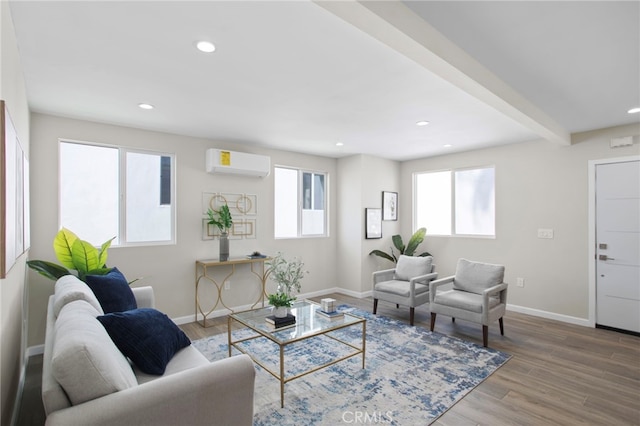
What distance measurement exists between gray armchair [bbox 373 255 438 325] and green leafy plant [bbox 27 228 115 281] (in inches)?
128

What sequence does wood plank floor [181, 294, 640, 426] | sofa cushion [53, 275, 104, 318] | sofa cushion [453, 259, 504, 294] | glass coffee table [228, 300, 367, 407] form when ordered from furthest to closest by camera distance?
sofa cushion [453, 259, 504, 294] < glass coffee table [228, 300, 367, 407] < wood plank floor [181, 294, 640, 426] < sofa cushion [53, 275, 104, 318]

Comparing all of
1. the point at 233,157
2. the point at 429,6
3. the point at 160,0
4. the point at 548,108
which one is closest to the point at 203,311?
the point at 233,157

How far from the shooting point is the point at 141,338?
73.8 inches

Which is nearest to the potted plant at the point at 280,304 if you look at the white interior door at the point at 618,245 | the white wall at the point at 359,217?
the white wall at the point at 359,217

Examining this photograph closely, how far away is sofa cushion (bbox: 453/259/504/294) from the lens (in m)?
3.70

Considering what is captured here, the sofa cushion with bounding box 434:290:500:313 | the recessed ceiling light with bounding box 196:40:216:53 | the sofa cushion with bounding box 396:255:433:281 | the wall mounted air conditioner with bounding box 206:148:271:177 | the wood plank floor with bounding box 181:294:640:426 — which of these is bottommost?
the wood plank floor with bounding box 181:294:640:426

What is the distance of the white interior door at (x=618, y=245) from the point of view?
3717 mm

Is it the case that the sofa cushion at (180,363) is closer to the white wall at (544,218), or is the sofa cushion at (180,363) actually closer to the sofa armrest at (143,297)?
the sofa armrest at (143,297)

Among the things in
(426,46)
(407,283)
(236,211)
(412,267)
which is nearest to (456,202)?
(412,267)

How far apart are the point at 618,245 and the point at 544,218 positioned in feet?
2.68

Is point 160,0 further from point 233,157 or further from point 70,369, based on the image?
point 233,157

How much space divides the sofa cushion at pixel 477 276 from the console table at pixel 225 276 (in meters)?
2.59

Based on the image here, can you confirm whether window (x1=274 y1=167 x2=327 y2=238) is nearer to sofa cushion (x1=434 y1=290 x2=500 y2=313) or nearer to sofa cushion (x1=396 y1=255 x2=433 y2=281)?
sofa cushion (x1=396 y1=255 x2=433 y2=281)

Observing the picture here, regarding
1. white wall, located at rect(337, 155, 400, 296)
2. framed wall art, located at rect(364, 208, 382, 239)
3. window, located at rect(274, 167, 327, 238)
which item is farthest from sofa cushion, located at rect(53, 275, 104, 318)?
framed wall art, located at rect(364, 208, 382, 239)
